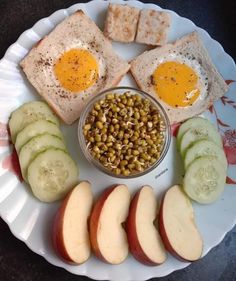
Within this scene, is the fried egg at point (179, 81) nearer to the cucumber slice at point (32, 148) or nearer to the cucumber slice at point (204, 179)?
the cucumber slice at point (204, 179)

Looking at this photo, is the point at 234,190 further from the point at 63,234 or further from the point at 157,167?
the point at 63,234

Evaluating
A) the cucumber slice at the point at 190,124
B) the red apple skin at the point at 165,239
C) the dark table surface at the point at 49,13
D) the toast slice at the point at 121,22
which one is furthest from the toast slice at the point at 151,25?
the red apple skin at the point at 165,239

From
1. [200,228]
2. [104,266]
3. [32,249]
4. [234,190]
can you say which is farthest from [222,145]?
[32,249]

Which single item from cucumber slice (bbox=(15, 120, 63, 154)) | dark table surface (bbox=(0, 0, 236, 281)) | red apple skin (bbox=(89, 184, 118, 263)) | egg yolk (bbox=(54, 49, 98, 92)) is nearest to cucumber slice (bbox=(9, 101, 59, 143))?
cucumber slice (bbox=(15, 120, 63, 154))

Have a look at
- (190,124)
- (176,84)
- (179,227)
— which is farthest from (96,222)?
(176,84)

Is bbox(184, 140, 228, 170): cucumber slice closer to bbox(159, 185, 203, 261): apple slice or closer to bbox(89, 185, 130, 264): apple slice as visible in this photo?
bbox(159, 185, 203, 261): apple slice

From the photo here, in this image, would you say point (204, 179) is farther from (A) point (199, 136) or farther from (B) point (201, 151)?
(A) point (199, 136)
